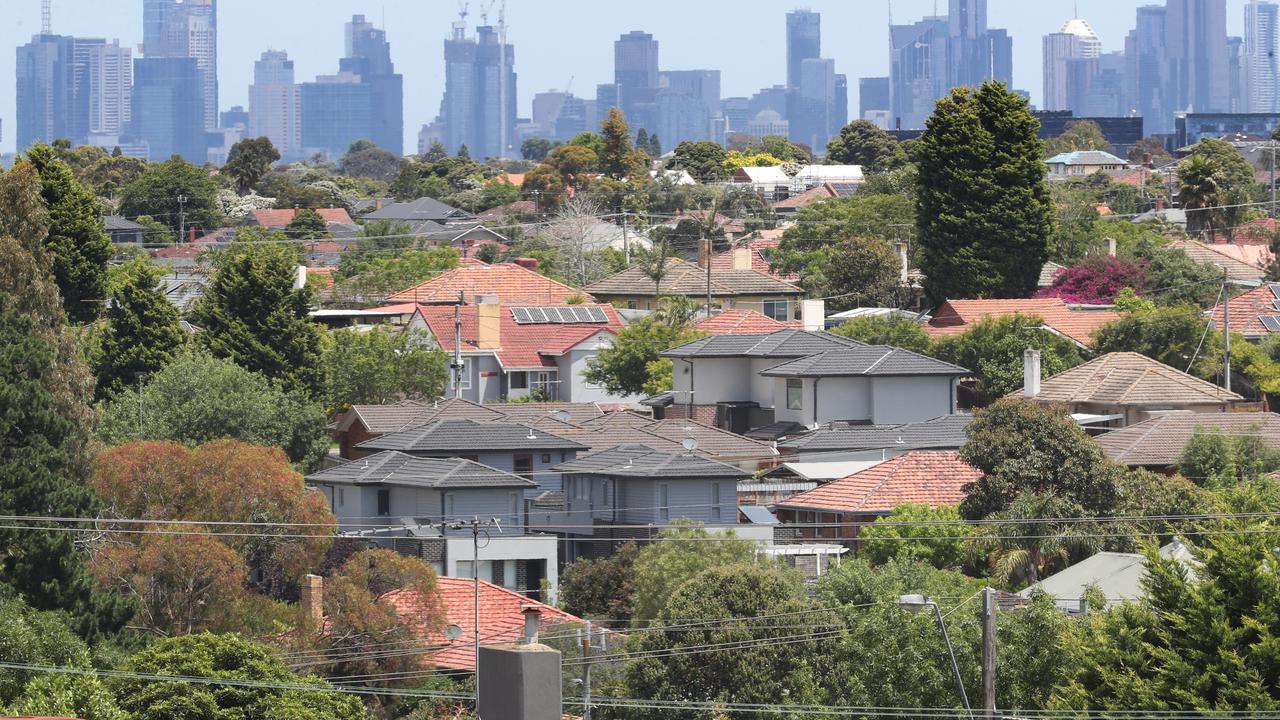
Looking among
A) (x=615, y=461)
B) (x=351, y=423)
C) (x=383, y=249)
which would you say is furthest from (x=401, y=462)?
(x=383, y=249)

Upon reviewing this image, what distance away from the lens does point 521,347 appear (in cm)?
7544

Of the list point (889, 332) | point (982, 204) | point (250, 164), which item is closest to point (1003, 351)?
point (889, 332)

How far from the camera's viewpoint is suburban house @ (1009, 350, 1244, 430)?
5769 centimetres

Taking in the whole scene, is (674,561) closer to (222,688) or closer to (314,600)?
(314,600)

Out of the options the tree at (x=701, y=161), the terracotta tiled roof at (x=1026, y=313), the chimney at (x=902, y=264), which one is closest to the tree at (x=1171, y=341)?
the terracotta tiled roof at (x=1026, y=313)

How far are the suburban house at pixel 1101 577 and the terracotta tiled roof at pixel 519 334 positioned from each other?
118 feet

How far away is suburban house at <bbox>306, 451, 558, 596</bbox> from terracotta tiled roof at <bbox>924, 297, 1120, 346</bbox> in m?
24.8

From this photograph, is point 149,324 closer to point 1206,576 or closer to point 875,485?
point 875,485

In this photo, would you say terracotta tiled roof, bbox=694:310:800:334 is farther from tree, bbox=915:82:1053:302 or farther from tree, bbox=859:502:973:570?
tree, bbox=859:502:973:570

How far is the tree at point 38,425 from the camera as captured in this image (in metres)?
35.1

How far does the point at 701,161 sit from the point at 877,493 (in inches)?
5012

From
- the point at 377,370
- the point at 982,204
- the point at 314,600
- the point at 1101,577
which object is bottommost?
Answer: the point at 314,600

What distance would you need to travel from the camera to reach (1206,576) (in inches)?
938

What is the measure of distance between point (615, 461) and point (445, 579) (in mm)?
8145
